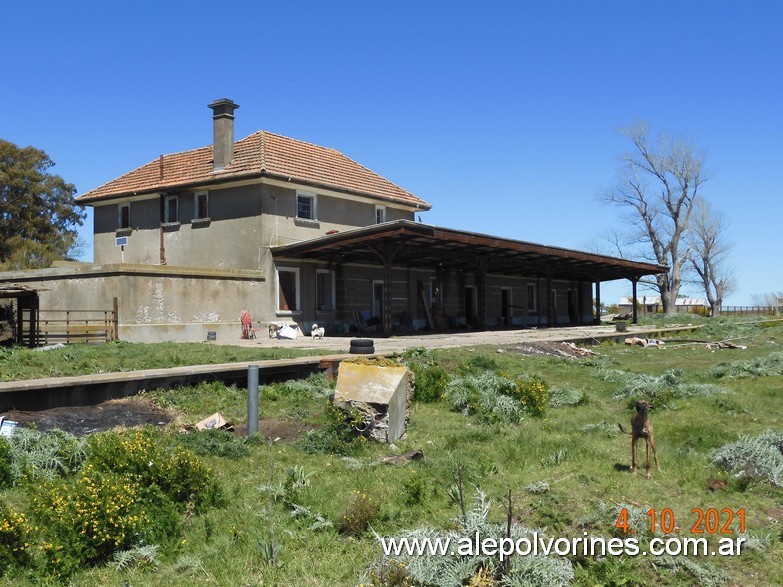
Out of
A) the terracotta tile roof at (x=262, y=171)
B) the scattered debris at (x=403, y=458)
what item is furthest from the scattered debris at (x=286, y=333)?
the scattered debris at (x=403, y=458)

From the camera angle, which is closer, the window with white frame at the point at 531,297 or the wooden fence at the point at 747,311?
the window with white frame at the point at 531,297

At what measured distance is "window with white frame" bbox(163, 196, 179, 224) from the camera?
95.0 ft

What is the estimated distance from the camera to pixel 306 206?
93.1 feet

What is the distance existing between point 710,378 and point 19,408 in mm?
12595

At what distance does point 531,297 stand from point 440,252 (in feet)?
50.6

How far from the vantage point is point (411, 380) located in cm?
974

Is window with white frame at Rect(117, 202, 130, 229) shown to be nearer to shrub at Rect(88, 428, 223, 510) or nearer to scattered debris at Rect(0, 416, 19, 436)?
scattered debris at Rect(0, 416, 19, 436)

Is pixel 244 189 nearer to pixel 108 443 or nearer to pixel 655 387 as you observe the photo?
pixel 655 387

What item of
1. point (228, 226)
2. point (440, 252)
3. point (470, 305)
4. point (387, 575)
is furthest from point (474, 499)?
point (470, 305)

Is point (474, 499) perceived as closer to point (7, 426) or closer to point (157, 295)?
point (7, 426)

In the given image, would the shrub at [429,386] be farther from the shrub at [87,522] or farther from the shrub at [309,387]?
the shrub at [87,522]

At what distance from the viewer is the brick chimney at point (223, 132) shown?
92.0 feet

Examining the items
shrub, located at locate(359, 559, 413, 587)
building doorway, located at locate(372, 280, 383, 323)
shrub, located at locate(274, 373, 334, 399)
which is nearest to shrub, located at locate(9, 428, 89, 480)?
shrub, located at locate(359, 559, 413, 587)

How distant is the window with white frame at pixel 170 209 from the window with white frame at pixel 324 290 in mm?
6514
